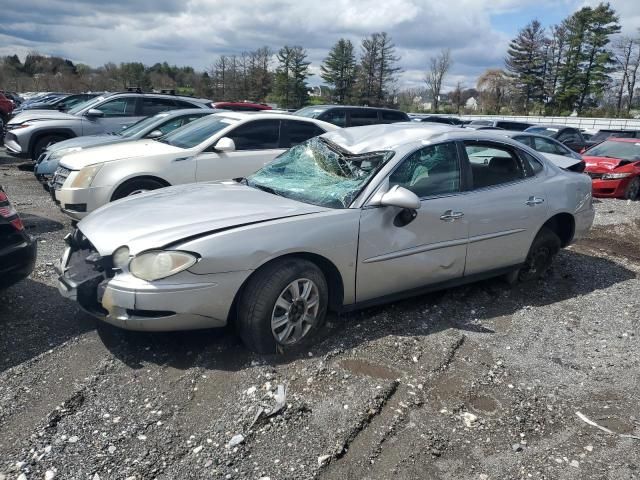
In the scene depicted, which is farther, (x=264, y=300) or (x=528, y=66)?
(x=528, y=66)

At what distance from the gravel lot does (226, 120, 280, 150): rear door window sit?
3.34 meters

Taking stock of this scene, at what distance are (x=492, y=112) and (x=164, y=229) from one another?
173 ft

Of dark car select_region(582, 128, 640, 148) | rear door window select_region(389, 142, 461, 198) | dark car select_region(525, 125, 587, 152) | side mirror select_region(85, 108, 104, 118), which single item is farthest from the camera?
dark car select_region(582, 128, 640, 148)

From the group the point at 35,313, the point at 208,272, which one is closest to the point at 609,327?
the point at 208,272

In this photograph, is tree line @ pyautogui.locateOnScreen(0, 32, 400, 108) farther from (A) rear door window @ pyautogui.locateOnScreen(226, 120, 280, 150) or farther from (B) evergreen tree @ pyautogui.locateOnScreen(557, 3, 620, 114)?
(A) rear door window @ pyautogui.locateOnScreen(226, 120, 280, 150)

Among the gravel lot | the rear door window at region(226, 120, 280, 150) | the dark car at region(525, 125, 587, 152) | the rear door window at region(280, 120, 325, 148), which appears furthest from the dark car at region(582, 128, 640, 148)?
the gravel lot

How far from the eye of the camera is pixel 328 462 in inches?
109

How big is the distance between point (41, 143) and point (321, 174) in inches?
373

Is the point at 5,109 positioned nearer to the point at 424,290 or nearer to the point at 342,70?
the point at 424,290

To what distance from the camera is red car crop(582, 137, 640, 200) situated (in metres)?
11.8

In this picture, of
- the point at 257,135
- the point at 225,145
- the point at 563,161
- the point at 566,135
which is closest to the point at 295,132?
the point at 257,135

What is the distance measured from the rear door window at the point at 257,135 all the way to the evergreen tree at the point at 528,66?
165 ft

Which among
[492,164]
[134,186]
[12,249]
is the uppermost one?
[492,164]

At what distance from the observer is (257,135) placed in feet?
24.6
